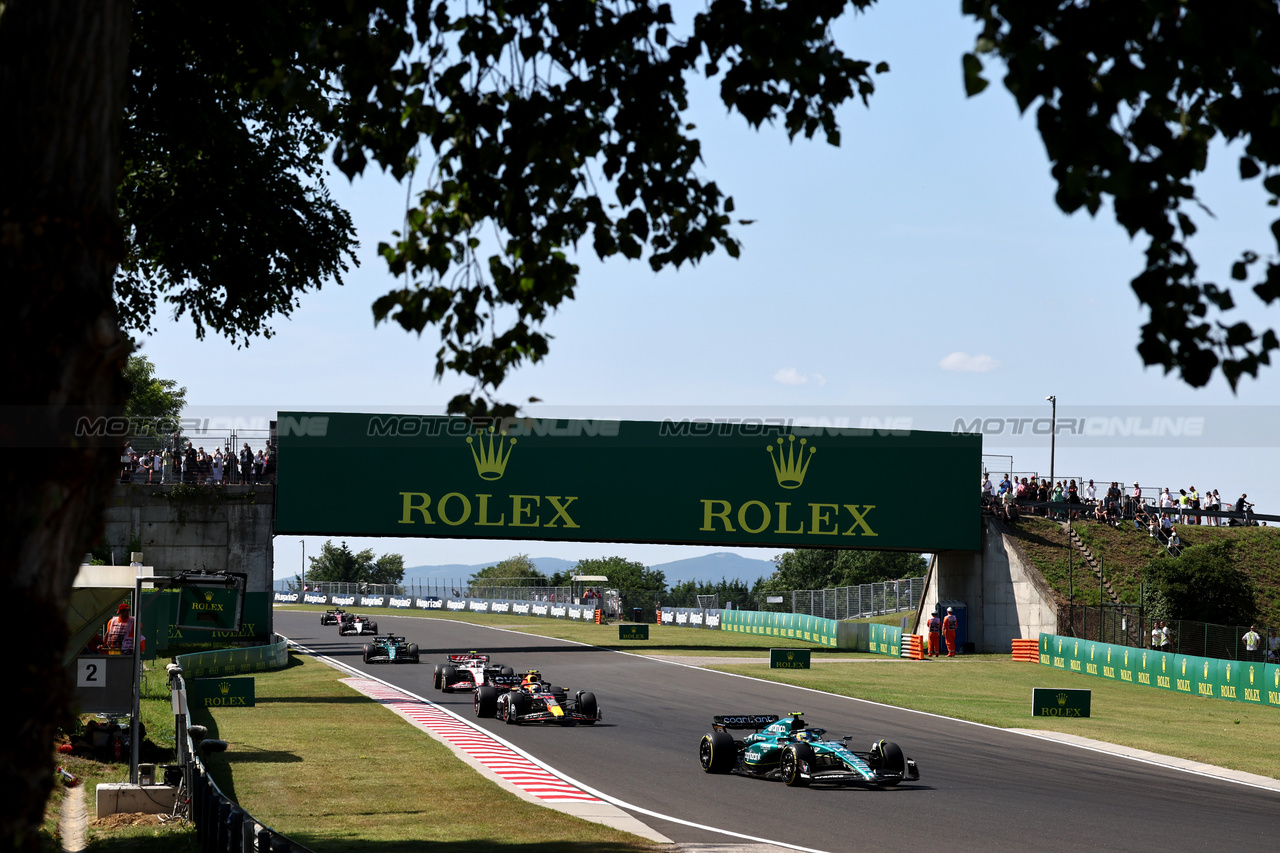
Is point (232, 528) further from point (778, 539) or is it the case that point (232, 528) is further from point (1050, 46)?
point (1050, 46)

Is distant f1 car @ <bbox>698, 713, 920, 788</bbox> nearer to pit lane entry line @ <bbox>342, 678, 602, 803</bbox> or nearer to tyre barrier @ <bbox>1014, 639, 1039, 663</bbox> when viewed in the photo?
pit lane entry line @ <bbox>342, 678, 602, 803</bbox>

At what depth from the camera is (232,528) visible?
138 ft

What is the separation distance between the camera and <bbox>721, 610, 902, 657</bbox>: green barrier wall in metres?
47.6

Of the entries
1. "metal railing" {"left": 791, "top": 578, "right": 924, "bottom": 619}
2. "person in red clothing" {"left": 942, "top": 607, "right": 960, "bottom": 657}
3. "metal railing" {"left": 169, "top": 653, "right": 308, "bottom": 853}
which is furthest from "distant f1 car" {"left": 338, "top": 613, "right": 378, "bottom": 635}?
"metal railing" {"left": 169, "top": 653, "right": 308, "bottom": 853}

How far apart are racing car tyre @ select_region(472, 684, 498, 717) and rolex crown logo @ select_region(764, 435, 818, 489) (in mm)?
22340

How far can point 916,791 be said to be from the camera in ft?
52.9

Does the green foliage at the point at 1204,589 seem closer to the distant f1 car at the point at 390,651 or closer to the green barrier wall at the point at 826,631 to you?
the green barrier wall at the point at 826,631

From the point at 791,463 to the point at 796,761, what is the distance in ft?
95.9

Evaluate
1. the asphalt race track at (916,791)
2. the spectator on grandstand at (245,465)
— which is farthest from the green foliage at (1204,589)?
the spectator on grandstand at (245,465)

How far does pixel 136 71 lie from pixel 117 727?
374 inches

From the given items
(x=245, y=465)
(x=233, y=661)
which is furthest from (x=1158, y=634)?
(x=245, y=465)

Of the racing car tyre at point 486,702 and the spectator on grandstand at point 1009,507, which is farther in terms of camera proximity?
the spectator on grandstand at point 1009,507

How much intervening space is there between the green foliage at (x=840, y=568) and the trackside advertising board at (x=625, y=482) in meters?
66.6

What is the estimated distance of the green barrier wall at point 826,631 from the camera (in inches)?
1875
